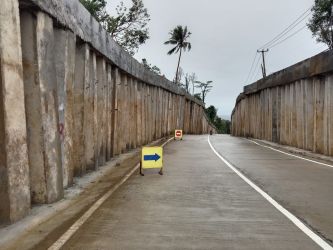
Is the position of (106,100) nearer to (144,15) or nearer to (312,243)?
(312,243)

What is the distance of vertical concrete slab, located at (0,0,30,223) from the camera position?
7.71 meters

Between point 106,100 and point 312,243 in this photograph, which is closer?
point 312,243

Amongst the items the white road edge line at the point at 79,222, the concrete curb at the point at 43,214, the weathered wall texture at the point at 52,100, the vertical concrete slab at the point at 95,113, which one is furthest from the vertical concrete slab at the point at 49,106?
the vertical concrete slab at the point at 95,113

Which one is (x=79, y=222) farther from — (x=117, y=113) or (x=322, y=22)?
(x=322, y=22)

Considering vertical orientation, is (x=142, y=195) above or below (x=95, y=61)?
below

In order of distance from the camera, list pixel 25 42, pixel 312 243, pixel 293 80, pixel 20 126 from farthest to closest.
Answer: pixel 293 80, pixel 25 42, pixel 20 126, pixel 312 243

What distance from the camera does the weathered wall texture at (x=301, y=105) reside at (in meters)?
22.0

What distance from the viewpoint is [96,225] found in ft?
26.2

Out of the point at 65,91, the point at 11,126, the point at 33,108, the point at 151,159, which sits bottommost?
the point at 151,159

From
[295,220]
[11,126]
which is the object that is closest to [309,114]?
[295,220]

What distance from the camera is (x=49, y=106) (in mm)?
9820

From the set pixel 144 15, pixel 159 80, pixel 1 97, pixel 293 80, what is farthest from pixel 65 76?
pixel 144 15

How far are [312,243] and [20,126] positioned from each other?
4705 millimetres

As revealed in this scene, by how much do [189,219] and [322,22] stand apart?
51.5 meters
